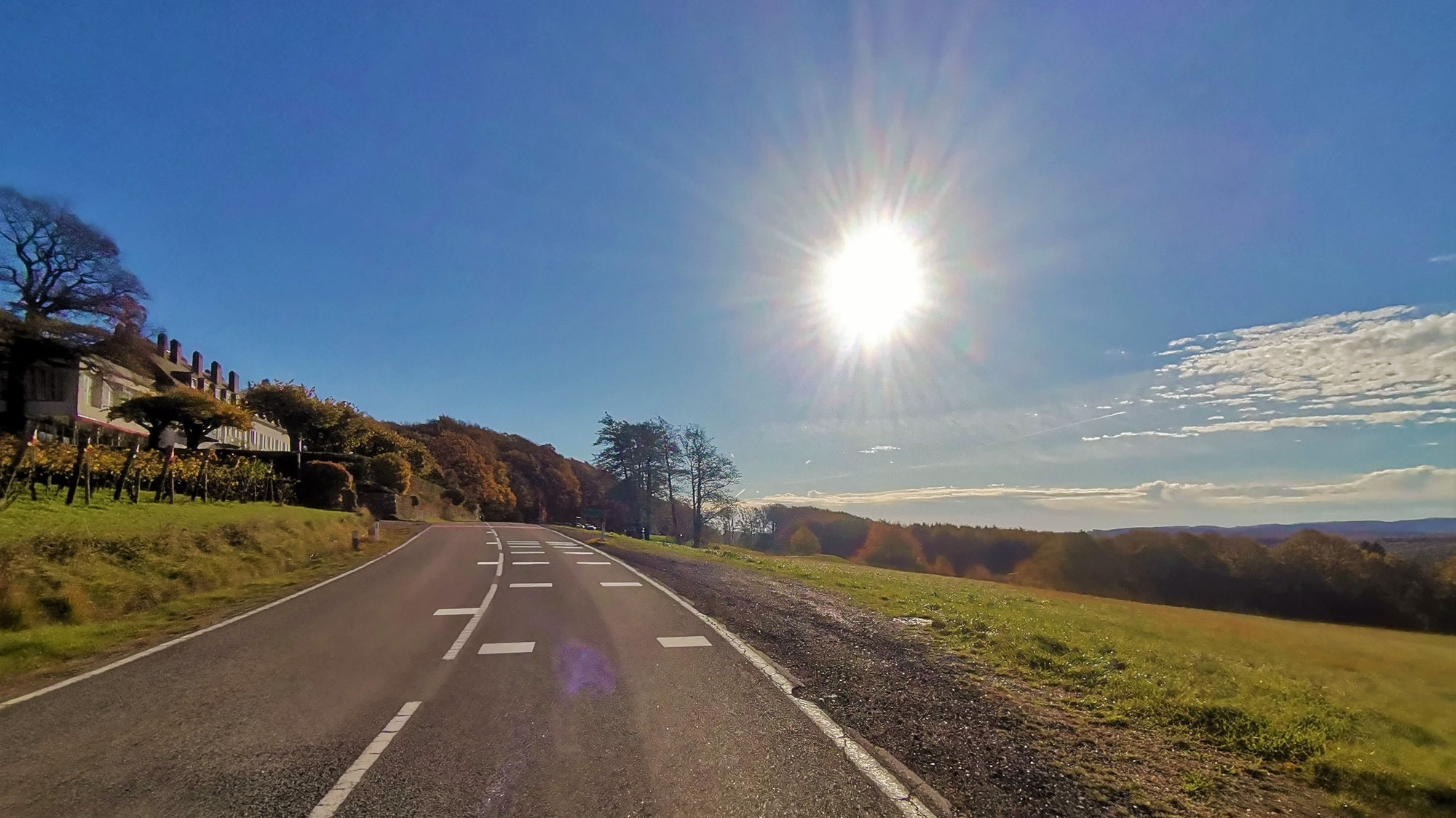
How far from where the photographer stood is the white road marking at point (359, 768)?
13.2 ft

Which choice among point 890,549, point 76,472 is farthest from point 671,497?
point 76,472

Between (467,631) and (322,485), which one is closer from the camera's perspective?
(467,631)

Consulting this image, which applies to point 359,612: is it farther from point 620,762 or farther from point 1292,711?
point 1292,711

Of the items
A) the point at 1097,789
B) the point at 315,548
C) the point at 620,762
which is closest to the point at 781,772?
the point at 620,762

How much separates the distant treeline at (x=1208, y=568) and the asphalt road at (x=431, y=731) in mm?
22320

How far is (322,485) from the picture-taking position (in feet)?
130

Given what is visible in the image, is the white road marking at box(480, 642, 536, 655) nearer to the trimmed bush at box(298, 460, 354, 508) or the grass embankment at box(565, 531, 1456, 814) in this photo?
the grass embankment at box(565, 531, 1456, 814)

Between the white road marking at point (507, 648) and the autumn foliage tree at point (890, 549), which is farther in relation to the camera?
the autumn foliage tree at point (890, 549)

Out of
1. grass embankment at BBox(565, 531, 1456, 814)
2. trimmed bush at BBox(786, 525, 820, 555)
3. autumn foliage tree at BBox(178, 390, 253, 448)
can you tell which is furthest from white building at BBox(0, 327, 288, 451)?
trimmed bush at BBox(786, 525, 820, 555)

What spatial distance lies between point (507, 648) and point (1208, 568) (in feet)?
117

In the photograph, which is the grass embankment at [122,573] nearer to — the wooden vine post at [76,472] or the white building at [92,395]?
the wooden vine post at [76,472]

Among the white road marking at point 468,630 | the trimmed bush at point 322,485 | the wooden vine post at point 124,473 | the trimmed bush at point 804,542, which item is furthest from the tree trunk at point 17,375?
the trimmed bush at point 804,542

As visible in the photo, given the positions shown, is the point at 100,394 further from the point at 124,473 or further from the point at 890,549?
the point at 890,549

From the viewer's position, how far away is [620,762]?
468 cm
